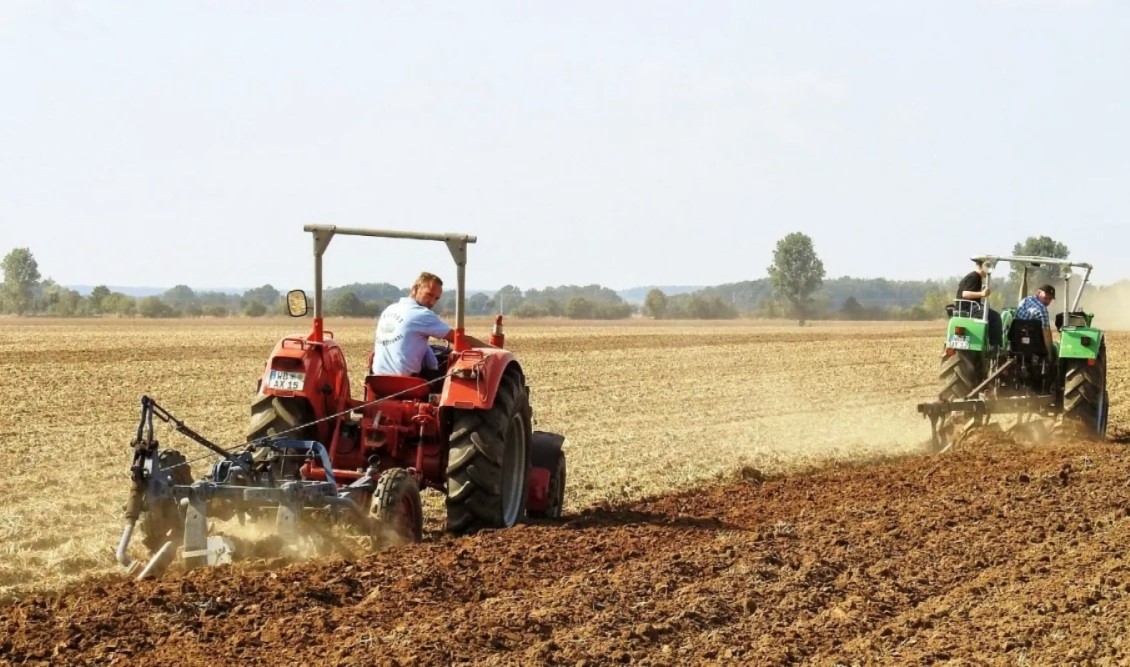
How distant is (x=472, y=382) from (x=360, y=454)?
89 cm

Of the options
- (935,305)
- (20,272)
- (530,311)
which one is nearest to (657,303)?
(530,311)

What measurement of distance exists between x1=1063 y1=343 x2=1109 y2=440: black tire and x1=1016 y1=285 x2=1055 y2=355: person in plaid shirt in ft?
1.11

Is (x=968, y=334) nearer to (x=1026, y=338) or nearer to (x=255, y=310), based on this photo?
(x=1026, y=338)

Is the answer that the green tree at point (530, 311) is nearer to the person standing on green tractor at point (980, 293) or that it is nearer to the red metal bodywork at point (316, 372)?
the person standing on green tractor at point (980, 293)

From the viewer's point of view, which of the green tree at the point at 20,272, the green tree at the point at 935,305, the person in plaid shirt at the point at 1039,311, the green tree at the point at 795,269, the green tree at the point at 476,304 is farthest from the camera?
the green tree at the point at 20,272

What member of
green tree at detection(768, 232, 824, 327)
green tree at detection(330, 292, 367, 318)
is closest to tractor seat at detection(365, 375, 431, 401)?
green tree at detection(330, 292, 367, 318)

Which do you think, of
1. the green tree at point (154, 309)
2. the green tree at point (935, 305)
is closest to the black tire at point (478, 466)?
the green tree at point (935, 305)

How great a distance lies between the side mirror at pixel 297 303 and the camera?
24.6 ft

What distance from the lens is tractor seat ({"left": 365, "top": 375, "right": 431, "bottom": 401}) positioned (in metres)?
8.01

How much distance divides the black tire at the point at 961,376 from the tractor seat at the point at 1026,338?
0.61 metres

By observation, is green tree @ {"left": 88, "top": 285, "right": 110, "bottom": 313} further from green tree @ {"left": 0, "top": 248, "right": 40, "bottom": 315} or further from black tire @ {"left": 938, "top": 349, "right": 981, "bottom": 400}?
black tire @ {"left": 938, "top": 349, "right": 981, "bottom": 400}

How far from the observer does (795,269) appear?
311ft

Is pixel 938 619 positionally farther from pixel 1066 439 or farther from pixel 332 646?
pixel 1066 439

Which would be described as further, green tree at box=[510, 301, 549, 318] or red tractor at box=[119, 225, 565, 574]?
green tree at box=[510, 301, 549, 318]
